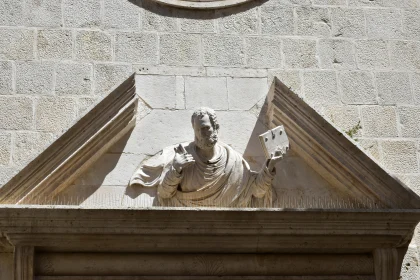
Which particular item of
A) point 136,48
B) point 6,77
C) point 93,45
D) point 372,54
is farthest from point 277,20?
point 6,77

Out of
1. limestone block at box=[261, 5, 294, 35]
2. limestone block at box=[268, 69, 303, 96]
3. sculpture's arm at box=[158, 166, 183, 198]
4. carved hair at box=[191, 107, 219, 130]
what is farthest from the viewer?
limestone block at box=[261, 5, 294, 35]

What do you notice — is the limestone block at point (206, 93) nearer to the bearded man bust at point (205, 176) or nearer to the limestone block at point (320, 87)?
the bearded man bust at point (205, 176)

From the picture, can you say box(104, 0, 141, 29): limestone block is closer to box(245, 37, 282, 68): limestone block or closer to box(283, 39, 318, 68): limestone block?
box(245, 37, 282, 68): limestone block

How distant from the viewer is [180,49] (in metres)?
7.56

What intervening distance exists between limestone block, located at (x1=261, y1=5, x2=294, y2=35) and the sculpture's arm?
1.56 metres

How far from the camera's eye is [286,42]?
772 centimetres

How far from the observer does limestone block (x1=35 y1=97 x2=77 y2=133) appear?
23.5 ft

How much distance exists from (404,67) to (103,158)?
2573 mm

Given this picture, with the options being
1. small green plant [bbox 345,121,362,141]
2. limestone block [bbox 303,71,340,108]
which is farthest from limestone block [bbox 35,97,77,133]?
small green plant [bbox 345,121,362,141]

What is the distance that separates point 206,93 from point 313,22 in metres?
1.14

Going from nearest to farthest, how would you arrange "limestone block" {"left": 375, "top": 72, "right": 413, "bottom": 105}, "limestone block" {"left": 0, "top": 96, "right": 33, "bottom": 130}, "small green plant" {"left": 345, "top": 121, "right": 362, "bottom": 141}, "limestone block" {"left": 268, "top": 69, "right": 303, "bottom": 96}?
"limestone block" {"left": 0, "top": 96, "right": 33, "bottom": 130}
"small green plant" {"left": 345, "top": 121, "right": 362, "bottom": 141}
"limestone block" {"left": 268, "top": 69, "right": 303, "bottom": 96}
"limestone block" {"left": 375, "top": 72, "right": 413, "bottom": 105}

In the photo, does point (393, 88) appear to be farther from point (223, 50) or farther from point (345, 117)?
point (223, 50)

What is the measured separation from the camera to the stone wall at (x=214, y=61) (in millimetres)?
7285

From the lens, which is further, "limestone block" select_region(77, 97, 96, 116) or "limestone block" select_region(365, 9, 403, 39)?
"limestone block" select_region(365, 9, 403, 39)
